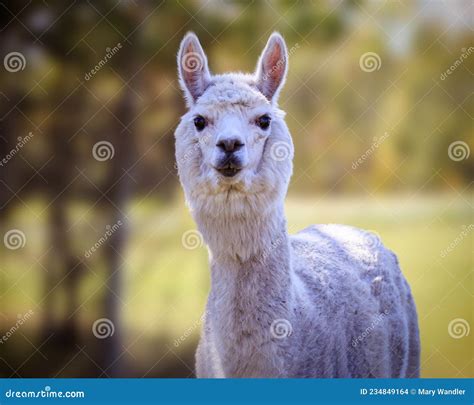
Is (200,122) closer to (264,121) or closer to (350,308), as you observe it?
(264,121)

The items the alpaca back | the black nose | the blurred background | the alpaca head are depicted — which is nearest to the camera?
the black nose

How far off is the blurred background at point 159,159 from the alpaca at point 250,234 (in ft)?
3.69

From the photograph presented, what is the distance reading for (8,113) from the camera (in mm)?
4734

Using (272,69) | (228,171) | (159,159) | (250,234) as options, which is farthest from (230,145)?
(159,159)

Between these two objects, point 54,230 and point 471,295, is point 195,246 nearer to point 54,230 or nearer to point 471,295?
point 54,230

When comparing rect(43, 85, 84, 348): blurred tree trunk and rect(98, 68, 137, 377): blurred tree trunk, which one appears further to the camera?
rect(98, 68, 137, 377): blurred tree trunk

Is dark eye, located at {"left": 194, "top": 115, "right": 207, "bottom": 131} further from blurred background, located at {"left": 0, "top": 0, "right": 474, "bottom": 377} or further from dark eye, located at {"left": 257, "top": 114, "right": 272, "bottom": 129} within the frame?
blurred background, located at {"left": 0, "top": 0, "right": 474, "bottom": 377}

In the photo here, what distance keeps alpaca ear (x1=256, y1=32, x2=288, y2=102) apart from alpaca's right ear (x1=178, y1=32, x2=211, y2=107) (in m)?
0.27

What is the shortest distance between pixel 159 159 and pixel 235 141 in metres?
2.21

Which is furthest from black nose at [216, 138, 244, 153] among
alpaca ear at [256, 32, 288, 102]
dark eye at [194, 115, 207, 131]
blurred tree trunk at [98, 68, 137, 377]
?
blurred tree trunk at [98, 68, 137, 377]

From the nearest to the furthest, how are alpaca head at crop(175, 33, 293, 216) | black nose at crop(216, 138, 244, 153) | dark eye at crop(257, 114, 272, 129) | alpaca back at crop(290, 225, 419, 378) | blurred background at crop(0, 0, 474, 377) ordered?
black nose at crop(216, 138, 244, 153) → alpaca head at crop(175, 33, 293, 216) → dark eye at crop(257, 114, 272, 129) → alpaca back at crop(290, 225, 419, 378) → blurred background at crop(0, 0, 474, 377)

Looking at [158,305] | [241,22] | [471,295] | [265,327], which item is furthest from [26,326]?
[471,295]

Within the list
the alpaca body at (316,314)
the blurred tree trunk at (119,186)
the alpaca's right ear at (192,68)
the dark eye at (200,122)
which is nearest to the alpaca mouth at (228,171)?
the dark eye at (200,122)

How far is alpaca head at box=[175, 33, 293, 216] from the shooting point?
306cm
